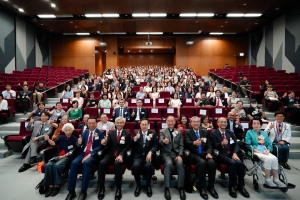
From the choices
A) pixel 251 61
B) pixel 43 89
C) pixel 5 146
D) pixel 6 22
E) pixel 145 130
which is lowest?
pixel 5 146

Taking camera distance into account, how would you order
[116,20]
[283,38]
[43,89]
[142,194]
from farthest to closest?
[116,20] → [283,38] → [43,89] → [142,194]

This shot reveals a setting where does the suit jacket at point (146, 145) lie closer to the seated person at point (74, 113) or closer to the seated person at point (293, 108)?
Result: the seated person at point (74, 113)

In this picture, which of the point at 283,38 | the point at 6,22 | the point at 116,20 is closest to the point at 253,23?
the point at 283,38

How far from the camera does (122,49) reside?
1593 cm

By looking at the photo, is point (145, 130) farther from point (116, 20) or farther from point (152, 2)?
point (116, 20)

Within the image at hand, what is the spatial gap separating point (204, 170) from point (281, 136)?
1.87 meters

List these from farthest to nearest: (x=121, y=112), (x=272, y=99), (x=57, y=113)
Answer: (x=272, y=99)
(x=121, y=112)
(x=57, y=113)

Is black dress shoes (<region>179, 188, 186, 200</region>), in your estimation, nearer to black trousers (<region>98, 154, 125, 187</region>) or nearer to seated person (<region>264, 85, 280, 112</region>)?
black trousers (<region>98, 154, 125, 187</region>)

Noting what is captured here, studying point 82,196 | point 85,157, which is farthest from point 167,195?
point 85,157

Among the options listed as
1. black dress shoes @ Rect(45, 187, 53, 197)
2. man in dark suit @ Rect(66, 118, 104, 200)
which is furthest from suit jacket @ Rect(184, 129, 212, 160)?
black dress shoes @ Rect(45, 187, 53, 197)

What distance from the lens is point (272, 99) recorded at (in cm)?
617

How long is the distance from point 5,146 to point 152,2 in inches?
295

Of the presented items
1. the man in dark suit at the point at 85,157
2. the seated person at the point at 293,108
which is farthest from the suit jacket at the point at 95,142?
the seated person at the point at 293,108

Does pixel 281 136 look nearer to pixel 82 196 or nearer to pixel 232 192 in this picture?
pixel 232 192
